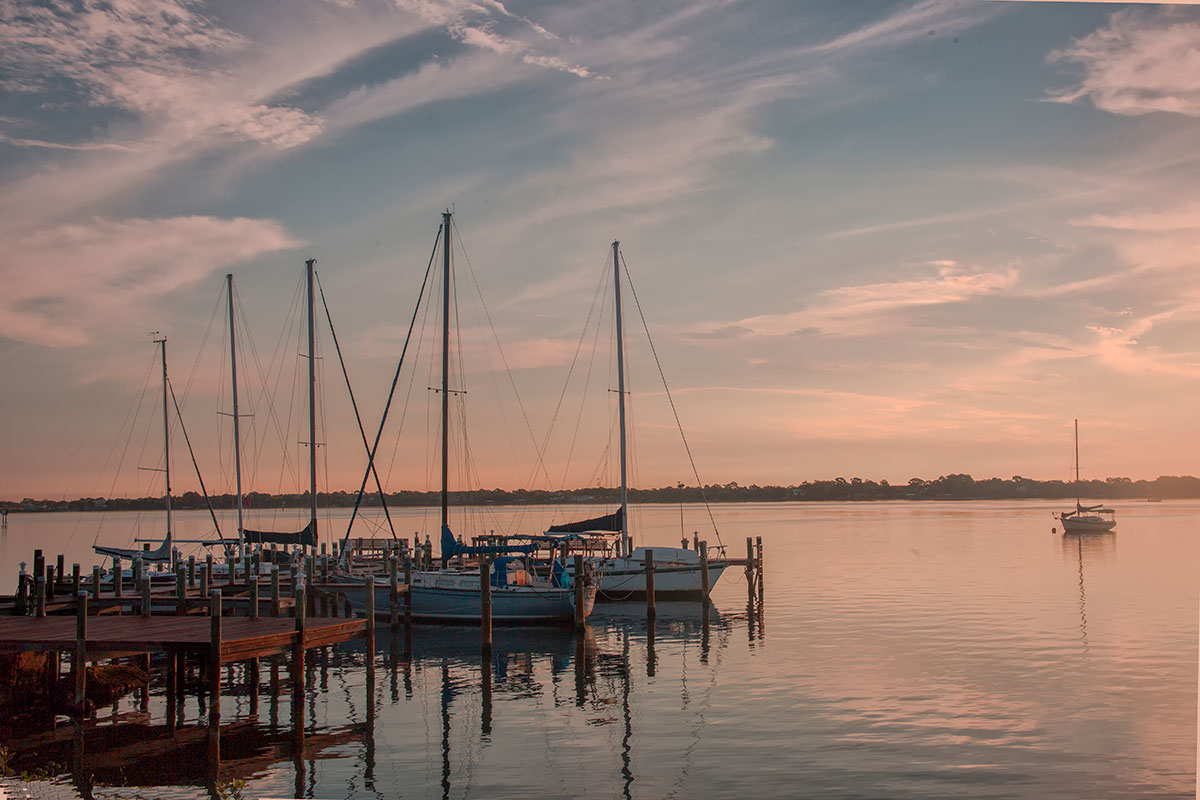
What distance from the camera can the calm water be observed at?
56.6 feet

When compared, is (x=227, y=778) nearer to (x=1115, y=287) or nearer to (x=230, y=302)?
(x=1115, y=287)

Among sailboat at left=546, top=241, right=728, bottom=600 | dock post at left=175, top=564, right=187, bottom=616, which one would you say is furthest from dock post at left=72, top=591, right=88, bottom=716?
sailboat at left=546, top=241, right=728, bottom=600

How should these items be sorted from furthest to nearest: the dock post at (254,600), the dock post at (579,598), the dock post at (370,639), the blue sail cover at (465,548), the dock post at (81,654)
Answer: the blue sail cover at (465,548)
the dock post at (579,598)
the dock post at (254,600)
the dock post at (370,639)
the dock post at (81,654)

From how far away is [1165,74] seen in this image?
15.6 m

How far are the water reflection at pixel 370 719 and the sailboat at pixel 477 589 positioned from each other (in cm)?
148

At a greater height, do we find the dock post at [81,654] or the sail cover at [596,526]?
the sail cover at [596,526]

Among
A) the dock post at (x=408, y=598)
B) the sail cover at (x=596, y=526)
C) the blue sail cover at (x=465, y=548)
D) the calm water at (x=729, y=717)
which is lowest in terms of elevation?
the calm water at (x=729, y=717)

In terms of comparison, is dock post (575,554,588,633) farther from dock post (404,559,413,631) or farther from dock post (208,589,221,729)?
dock post (208,589,221,729)

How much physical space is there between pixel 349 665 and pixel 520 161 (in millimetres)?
15044

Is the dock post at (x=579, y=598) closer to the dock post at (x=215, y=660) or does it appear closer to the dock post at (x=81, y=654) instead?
the dock post at (x=215, y=660)

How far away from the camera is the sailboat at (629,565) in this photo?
4447 cm

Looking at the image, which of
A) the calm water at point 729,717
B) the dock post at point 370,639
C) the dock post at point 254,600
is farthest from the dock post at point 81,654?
the dock post at point 370,639

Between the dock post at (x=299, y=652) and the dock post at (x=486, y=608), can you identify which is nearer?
the dock post at (x=299, y=652)

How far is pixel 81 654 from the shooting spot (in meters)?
20.9
